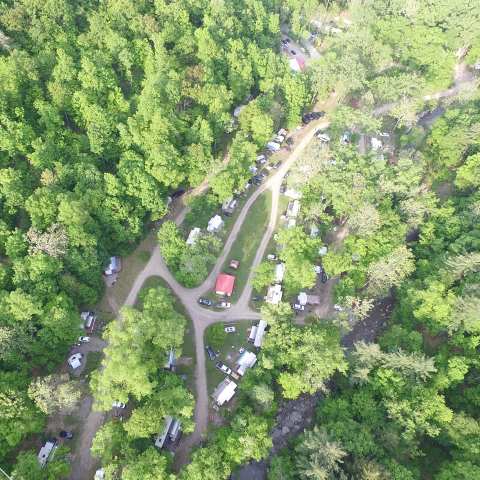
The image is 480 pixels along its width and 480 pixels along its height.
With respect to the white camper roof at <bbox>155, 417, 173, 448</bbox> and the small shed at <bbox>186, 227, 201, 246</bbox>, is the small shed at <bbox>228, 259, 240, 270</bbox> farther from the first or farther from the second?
the white camper roof at <bbox>155, 417, 173, 448</bbox>

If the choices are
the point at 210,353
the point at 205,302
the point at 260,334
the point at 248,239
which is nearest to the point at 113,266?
the point at 205,302

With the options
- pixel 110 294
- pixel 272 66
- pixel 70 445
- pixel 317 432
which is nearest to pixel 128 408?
pixel 70 445

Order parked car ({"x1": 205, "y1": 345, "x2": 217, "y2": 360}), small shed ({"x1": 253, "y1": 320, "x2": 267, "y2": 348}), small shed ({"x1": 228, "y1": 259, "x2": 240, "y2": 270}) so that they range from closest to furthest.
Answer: parked car ({"x1": 205, "y1": 345, "x2": 217, "y2": 360}), small shed ({"x1": 253, "y1": 320, "x2": 267, "y2": 348}), small shed ({"x1": 228, "y1": 259, "x2": 240, "y2": 270})

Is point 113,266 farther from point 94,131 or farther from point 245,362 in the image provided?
point 245,362

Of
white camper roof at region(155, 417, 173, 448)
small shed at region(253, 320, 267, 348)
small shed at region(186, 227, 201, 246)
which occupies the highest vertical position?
small shed at region(186, 227, 201, 246)

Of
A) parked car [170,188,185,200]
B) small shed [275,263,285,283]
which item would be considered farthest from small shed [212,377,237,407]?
parked car [170,188,185,200]

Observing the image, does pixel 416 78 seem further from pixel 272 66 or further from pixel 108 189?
pixel 108 189
